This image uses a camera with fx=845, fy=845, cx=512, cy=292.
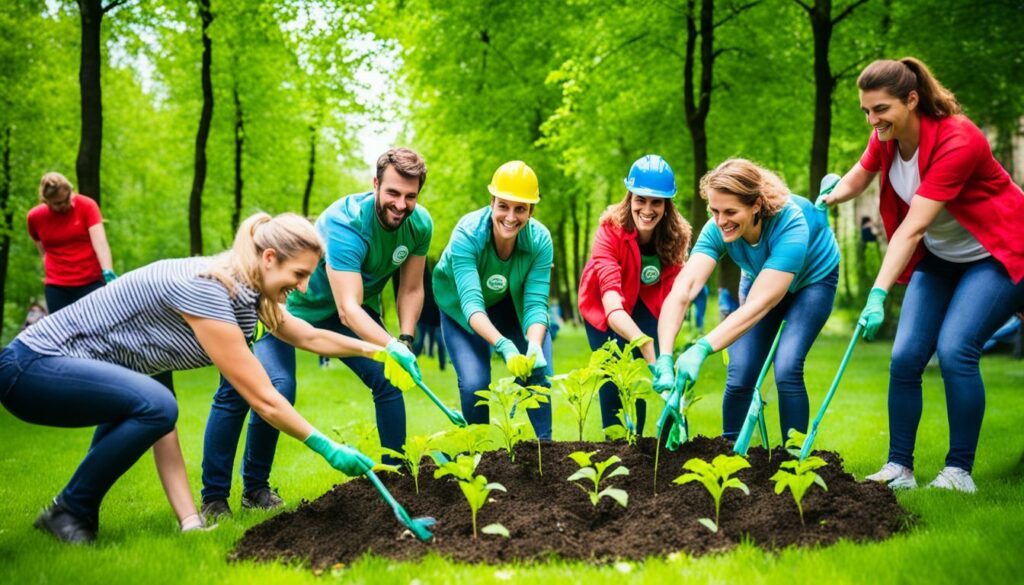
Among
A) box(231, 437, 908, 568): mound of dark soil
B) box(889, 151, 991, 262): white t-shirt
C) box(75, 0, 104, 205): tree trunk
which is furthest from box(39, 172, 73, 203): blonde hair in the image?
box(889, 151, 991, 262): white t-shirt

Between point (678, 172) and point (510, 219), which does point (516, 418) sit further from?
point (678, 172)

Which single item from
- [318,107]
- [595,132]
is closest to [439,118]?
[318,107]

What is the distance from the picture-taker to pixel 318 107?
62.5ft

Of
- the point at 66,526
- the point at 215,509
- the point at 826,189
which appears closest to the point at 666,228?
the point at 826,189

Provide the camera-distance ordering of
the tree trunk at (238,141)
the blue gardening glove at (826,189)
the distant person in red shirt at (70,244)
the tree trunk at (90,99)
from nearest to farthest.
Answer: the blue gardening glove at (826,189) → the distant person in red shirt at (70,244) → the tree trunk at (90,99) → the tree trunk at (238,141)

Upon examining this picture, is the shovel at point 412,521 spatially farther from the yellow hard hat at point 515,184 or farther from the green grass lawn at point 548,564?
the yellow hard hat at point 515,184

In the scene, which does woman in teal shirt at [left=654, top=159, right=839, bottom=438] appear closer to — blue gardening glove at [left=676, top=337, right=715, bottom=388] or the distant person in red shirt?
blue gardening glove at [left=676, top=337, right=715, bottom=388]

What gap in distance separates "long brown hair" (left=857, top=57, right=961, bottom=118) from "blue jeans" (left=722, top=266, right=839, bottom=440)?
969 mm

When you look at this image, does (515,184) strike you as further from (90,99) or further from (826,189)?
(90,99)

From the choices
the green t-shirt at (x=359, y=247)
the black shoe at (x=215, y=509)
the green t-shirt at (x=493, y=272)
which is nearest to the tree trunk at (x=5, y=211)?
the green t-shirt at (x=359, y=247)

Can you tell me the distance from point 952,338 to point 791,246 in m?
0.83

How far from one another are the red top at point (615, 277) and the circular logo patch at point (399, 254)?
1056mm

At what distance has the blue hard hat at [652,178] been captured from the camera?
4633 mm

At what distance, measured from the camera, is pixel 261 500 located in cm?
437
